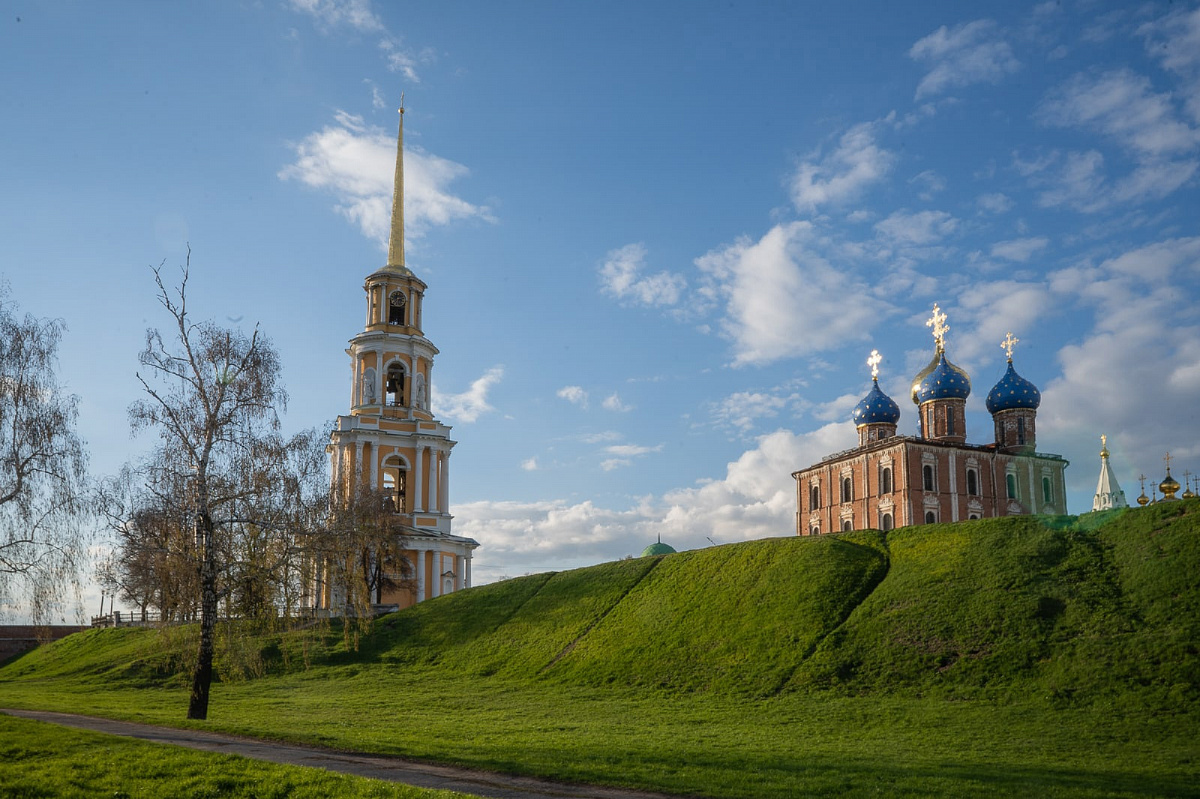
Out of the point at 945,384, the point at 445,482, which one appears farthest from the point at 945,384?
the point at 445,482

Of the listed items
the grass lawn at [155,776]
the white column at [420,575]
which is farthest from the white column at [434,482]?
the grass lawn at [155,776]

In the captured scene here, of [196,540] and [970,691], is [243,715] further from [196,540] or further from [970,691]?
[970,691]

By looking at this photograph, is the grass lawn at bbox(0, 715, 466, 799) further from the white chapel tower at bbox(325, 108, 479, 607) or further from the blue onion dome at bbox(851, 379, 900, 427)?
the blue onion dome at bbox(851, 379, 900, 427)

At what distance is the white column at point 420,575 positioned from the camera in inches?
2201

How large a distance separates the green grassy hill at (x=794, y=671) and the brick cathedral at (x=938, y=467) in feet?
73.2

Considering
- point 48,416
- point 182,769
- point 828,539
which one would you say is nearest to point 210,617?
point 48,416

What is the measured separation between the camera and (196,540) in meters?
21.8

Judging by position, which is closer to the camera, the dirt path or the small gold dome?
the dirt path

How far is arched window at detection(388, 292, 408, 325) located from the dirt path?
4314 cm

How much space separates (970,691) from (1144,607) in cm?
577

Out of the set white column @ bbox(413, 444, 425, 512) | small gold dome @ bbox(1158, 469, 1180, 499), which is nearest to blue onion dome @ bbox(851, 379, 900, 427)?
small gold dome @ bbox(1158, 469, 1180, 499)

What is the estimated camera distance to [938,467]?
2414 inches

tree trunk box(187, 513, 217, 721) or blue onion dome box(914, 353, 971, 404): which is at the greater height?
blue onion dome box(914, 353, 971, 404)

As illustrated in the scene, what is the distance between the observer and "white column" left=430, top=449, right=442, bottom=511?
191 feet
